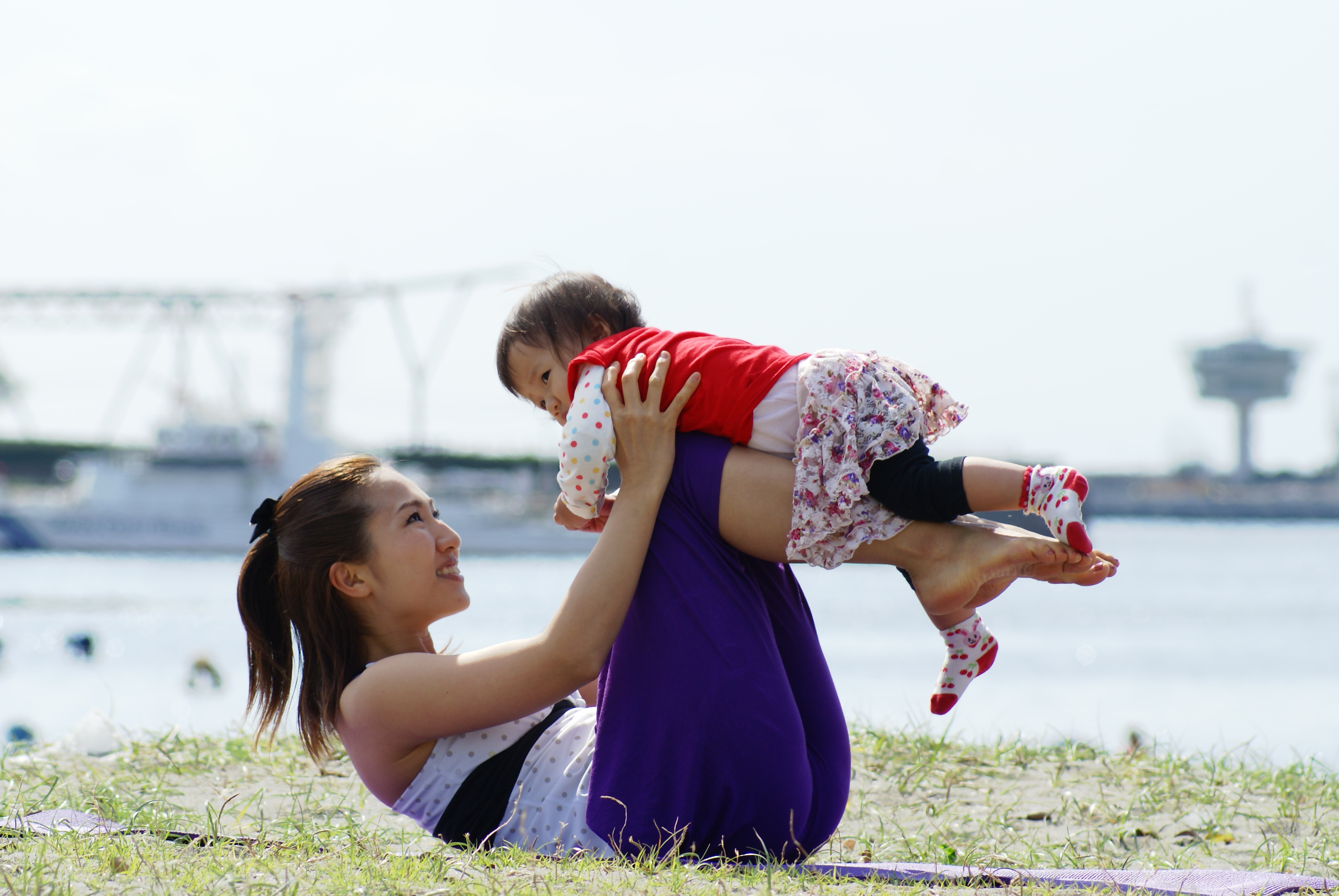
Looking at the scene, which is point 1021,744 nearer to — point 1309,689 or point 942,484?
point 942,484

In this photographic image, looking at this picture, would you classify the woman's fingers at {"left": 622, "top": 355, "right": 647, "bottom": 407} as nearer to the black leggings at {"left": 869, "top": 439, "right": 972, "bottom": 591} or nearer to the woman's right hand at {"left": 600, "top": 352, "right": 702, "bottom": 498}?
the woman's right hand at {"left": 600, "top": 352, "right": 702, "bottom": 498}

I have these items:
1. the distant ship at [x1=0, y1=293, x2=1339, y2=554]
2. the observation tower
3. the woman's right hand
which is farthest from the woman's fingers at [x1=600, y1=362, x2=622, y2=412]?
the observation tower

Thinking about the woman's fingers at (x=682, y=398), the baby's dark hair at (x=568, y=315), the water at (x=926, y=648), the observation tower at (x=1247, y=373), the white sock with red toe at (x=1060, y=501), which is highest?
the baby's dark hair at (x=568, y=315)

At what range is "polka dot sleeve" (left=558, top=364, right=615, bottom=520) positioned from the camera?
6.88 ft

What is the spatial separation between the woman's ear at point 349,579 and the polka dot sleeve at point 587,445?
41 centimetres

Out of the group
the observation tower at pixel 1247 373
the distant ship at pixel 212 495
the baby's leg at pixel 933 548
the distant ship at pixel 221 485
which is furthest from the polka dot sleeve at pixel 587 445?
the observation tower at pixel 1247 373

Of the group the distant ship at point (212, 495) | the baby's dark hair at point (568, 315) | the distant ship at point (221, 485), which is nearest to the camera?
the baby's dark hair at point (568, 315)

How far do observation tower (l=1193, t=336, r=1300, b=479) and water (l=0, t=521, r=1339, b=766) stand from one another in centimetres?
4907

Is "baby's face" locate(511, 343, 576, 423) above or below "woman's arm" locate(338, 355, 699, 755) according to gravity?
above

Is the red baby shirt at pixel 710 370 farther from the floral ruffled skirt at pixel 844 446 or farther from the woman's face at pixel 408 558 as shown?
the woman's face at pixel 408 558

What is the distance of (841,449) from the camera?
208cm

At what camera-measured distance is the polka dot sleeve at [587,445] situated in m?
2.10

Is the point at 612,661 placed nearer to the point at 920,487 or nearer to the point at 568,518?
the point at 568,518

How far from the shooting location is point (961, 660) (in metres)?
2.29
